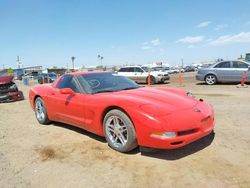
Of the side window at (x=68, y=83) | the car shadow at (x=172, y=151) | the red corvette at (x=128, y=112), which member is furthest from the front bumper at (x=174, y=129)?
the side window at (x=68, y=83)

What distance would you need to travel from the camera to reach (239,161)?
358 centimetres

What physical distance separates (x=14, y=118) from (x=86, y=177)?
4.79 metres

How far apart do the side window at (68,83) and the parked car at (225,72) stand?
11.7 m

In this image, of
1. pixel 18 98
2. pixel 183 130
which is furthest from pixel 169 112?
pixel 18 98

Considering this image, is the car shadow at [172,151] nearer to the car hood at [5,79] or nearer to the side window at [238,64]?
the car hood at [5,79]

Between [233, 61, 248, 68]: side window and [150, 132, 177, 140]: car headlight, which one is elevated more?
[233, 61, 248, 68]: side window

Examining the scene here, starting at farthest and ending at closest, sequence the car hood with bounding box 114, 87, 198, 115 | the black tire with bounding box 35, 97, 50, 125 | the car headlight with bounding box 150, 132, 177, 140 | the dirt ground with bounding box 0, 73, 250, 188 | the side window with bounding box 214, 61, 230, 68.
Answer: the side window with bounding box 214, 61, 230, 68 → the black tire with bounding box 35, 97, 50, 125 → the car hood with bounding box 114, 87, 198, 115 → the car headlight with bounding box 150, 132, 177, 140 → the dirt ground with bounding box 0, 73, 250, 188

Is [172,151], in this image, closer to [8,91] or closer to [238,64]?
[8,91]

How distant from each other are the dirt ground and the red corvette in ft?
0.96

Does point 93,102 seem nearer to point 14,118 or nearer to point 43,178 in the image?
point 43,178

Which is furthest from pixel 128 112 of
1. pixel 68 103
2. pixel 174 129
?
pixel 68 103

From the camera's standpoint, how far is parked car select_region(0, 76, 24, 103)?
1050 centimetres

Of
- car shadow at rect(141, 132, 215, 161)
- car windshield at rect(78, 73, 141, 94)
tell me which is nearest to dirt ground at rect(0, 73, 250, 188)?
car shadow at rect(141, 132, 215, 161)

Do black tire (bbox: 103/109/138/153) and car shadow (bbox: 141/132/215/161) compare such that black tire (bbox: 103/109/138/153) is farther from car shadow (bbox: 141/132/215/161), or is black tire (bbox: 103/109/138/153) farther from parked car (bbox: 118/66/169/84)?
parked car (bbox: 118/66/169/84)
